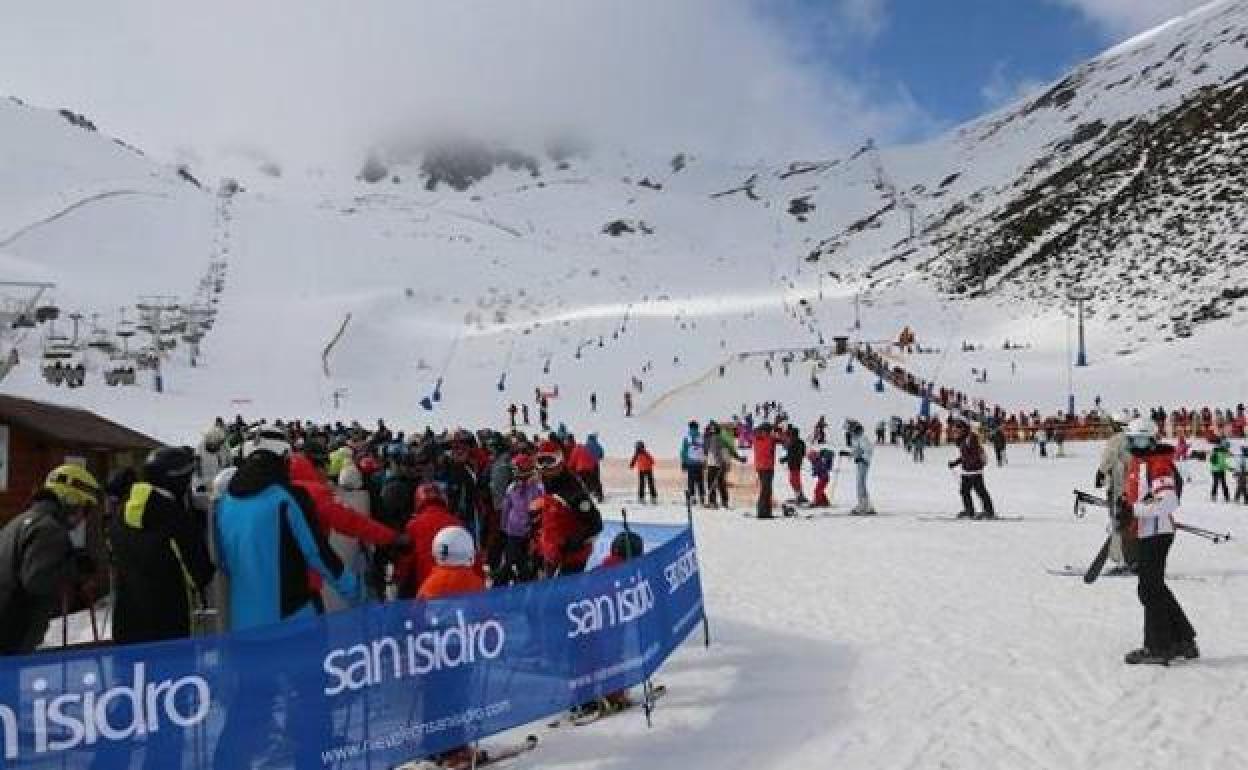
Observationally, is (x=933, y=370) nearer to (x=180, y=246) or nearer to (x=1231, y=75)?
(x=180, y=246)

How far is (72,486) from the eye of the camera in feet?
19.7

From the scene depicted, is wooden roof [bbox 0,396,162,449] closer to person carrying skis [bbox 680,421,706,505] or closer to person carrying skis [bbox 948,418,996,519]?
person carrying skis [bbox 680,421,706,505]

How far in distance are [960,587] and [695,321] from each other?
2133 inches

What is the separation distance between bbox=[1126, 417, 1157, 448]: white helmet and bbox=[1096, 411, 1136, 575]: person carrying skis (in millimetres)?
2985

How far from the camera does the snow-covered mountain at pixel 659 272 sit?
46469 mm

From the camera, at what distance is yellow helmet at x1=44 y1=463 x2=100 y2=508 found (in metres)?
5.88

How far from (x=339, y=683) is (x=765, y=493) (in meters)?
14.4

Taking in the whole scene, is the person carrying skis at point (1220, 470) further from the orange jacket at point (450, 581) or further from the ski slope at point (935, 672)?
the orange jacket at point (450, 581)

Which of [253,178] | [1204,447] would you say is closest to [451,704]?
[1204,447]

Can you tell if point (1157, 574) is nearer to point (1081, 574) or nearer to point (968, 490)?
point (1081, 574)

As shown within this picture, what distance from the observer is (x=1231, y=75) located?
4291 inches

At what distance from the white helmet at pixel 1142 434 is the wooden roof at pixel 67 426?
9087mm

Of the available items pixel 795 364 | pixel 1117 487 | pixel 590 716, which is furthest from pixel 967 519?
pixel 795 364

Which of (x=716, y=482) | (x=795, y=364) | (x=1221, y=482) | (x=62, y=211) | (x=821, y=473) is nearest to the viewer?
(x=821, y=473)
